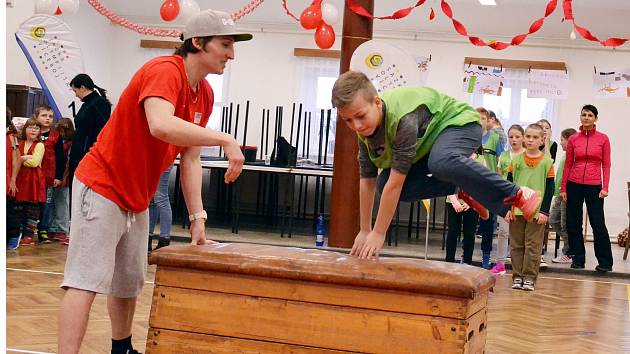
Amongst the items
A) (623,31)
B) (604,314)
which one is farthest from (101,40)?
(604,314)

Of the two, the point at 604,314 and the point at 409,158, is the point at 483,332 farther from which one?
the point at 604,314

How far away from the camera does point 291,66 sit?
12492 mm

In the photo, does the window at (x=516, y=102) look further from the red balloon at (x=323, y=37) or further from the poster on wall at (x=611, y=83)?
the red balloon at (x=323, y=37)

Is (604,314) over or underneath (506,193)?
underneath

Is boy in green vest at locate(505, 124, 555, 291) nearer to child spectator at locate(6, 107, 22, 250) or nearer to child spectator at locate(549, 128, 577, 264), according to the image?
child spectator at locate(549, 128, 577, 264)

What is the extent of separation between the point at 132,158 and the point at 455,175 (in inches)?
46.5

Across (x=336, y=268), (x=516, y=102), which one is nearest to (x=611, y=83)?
(x=516, y=102)

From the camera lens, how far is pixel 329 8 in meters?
9.08

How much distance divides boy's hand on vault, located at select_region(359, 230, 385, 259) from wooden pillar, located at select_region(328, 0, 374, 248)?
15.2 feet

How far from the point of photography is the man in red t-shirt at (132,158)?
8.27 ft

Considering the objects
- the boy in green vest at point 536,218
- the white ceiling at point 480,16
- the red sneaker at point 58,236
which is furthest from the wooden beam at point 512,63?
the red sneaker at point 58,236

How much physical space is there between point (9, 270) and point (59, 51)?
293 centimetres

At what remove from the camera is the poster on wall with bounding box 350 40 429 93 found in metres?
6.73

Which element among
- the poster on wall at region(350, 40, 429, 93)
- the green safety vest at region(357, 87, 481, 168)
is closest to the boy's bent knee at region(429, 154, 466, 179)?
the green safety vest at region(357, 87, 481, 168)
